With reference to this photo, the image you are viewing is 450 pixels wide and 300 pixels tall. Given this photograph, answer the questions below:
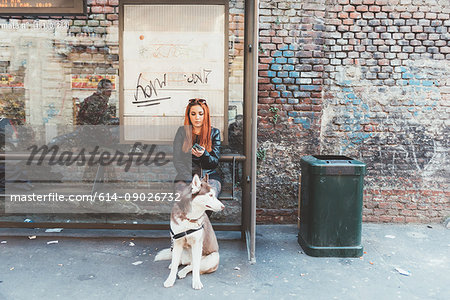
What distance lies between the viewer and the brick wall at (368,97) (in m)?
5.33

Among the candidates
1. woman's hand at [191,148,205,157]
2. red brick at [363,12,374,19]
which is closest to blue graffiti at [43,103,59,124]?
woman's hand at [191,148,205,157]

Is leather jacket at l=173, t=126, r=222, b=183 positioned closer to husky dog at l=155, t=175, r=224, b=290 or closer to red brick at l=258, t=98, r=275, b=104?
husky dog at l=155, t=175, r=224, b=290

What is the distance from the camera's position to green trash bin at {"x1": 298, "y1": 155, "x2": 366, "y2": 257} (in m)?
4.36

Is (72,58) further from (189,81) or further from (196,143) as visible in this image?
(196,143)

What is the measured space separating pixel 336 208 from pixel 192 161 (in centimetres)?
178

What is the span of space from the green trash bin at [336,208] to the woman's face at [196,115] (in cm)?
143

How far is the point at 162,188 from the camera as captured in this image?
18.3 ft

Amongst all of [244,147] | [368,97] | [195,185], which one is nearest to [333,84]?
[368,97]

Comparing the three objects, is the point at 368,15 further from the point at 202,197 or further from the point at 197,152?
the point at 202,197

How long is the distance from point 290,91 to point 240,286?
288cm

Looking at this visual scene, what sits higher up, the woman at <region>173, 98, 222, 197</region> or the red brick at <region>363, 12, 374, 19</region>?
the red brick at <region>363, 12, 374, 19</region>

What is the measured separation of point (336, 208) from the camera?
439cm

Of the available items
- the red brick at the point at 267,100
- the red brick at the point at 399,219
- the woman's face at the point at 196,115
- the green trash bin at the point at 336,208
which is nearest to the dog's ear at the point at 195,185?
the woman's face at the point at 196,115

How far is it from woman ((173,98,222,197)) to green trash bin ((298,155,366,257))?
118cm
